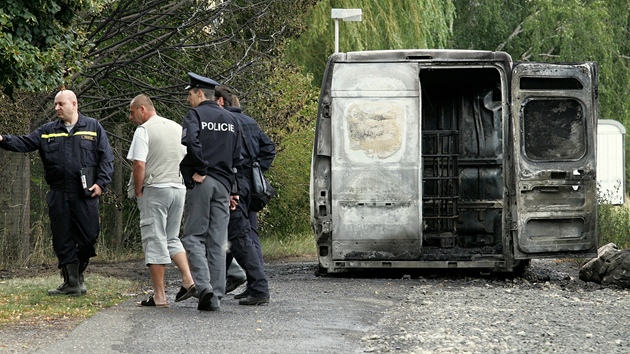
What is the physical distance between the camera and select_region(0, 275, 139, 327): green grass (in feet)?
32.1

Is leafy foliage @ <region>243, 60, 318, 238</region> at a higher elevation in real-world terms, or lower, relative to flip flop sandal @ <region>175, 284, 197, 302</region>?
higher

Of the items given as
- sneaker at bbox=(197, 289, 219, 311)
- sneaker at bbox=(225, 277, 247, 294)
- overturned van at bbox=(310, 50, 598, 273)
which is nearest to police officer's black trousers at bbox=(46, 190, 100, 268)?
sneaker at bbox=(225, 277, 247, 294)

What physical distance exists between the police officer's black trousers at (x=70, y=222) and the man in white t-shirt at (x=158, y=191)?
80 centimetres

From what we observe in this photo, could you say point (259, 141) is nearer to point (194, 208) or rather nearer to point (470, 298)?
point (194, 208)

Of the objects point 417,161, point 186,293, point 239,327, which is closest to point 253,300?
point 186,293

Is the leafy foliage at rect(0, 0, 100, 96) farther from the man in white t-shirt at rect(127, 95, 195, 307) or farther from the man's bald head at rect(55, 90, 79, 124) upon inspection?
the man in white t-shirt at rect(127, 95, 195, 307)

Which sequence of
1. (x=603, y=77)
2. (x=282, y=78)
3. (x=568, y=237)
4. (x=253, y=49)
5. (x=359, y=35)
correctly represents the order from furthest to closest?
(x=603, y=77) < (x=359, y=35) < (x=282, y=78) < (x=253, y=49) < (x=568, y=237)

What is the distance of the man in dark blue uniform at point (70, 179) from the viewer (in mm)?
11180

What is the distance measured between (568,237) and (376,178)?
2.24 m

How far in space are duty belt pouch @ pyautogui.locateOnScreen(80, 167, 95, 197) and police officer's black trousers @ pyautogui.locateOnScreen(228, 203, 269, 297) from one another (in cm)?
137

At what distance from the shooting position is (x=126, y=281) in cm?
1358

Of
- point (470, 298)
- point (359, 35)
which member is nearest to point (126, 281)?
point (470, 298)

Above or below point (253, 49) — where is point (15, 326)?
below

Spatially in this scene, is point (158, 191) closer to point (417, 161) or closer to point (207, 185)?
point (207, 185)
